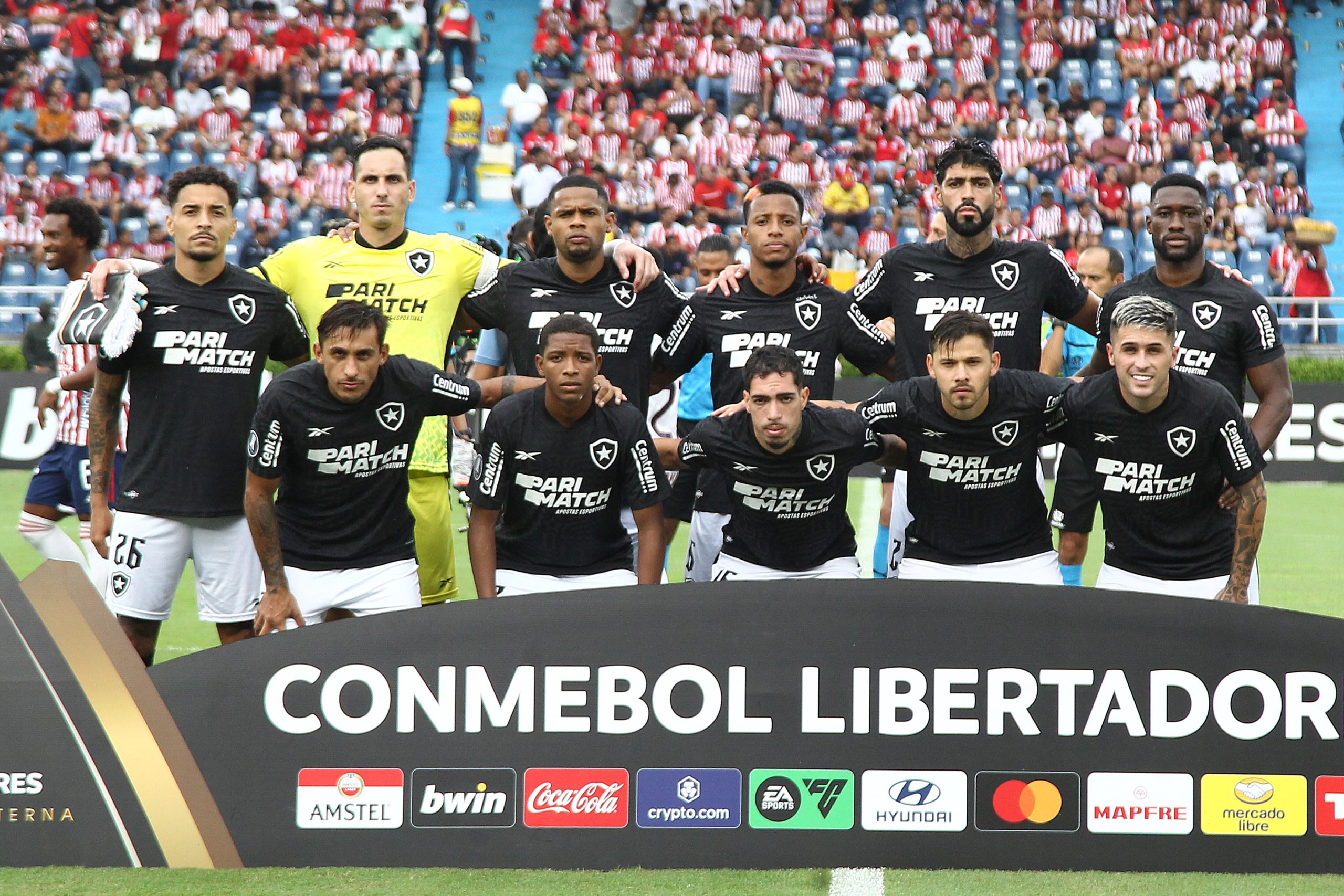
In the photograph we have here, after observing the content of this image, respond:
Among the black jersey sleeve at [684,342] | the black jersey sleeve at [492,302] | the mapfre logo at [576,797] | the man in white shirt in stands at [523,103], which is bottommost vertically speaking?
the mapfre logo at [576,797]

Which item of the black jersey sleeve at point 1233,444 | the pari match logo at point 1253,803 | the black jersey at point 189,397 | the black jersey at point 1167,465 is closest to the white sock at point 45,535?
the black jersey at point 189,397

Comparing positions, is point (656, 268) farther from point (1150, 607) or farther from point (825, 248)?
point (825, 248)

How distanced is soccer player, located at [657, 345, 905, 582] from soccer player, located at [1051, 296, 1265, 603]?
0.71 meters

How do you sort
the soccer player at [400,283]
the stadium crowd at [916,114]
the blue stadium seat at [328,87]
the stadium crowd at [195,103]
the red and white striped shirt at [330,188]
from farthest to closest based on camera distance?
1. the blue stadium seat at [328,87]
2. the red and white striped shirt at [330,188]
3. the stadium crowd at [195,103]
4. the stadium crowd at [916,114]
5. the soccer player at [400,283]

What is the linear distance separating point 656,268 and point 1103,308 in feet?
5.73

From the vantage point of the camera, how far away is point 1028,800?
3.78 meters

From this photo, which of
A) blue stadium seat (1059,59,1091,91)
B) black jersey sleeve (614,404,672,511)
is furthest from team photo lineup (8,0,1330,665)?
blue stadium seat (1059,59,1091,91)

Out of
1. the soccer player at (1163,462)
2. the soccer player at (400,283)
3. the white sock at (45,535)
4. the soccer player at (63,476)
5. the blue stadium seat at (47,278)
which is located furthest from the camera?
the blue stadium seat at (47,278)

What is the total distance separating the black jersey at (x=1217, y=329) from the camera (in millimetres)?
A: 5129

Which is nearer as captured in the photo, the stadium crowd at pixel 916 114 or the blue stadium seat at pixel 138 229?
the blue stadium seat at pixel 138 229

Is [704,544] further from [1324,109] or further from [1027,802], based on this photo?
[1324,109]

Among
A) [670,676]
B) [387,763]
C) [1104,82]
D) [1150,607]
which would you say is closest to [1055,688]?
[1150,607]

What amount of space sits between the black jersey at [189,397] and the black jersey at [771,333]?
167 cm

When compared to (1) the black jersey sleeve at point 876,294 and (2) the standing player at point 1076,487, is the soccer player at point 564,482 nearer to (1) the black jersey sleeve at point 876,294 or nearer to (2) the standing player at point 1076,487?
(1) the black jersey sleeve at point 876,294
